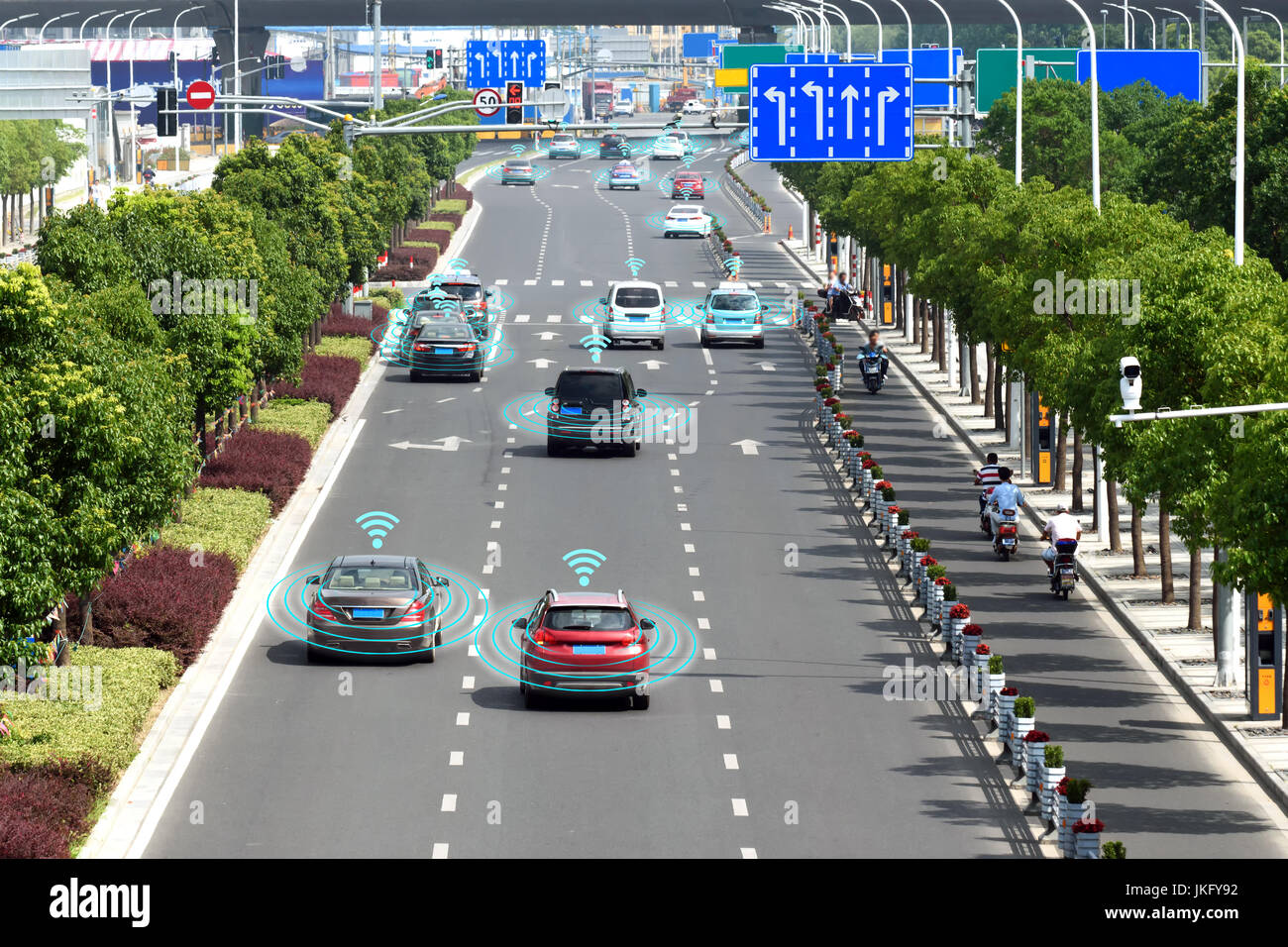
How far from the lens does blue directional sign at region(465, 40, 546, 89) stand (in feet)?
427

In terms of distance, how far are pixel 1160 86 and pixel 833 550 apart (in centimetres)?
5457

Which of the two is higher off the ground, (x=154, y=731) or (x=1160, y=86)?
(x=1160, y=86)

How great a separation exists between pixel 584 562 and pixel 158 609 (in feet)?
29.1

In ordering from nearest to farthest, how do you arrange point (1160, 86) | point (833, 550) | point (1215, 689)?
1. point (1215, 689)
2. point (833, 550)
3. point (1160, 86)

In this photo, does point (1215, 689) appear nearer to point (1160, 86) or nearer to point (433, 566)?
point (433, 566)

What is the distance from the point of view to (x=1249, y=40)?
544 feet

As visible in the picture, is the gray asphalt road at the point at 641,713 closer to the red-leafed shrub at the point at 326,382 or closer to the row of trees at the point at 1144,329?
the red-leafed shrub at the point at 326,382

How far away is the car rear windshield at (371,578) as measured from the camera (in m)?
31.5

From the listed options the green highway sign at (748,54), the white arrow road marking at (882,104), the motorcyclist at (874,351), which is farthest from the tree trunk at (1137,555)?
the green highway sign at (748,54)

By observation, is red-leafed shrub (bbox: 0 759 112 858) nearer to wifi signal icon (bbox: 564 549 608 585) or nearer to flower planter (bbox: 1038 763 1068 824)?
flower planter (bbox: 1038 763 1068 824)

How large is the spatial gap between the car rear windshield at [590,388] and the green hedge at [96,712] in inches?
762

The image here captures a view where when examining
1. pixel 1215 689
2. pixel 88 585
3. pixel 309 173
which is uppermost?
pixel 309 173

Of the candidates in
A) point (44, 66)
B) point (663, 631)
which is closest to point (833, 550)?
point (663, 631)

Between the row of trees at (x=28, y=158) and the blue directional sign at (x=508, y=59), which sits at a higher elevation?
the blue directional sign at (x=508, y=59)
